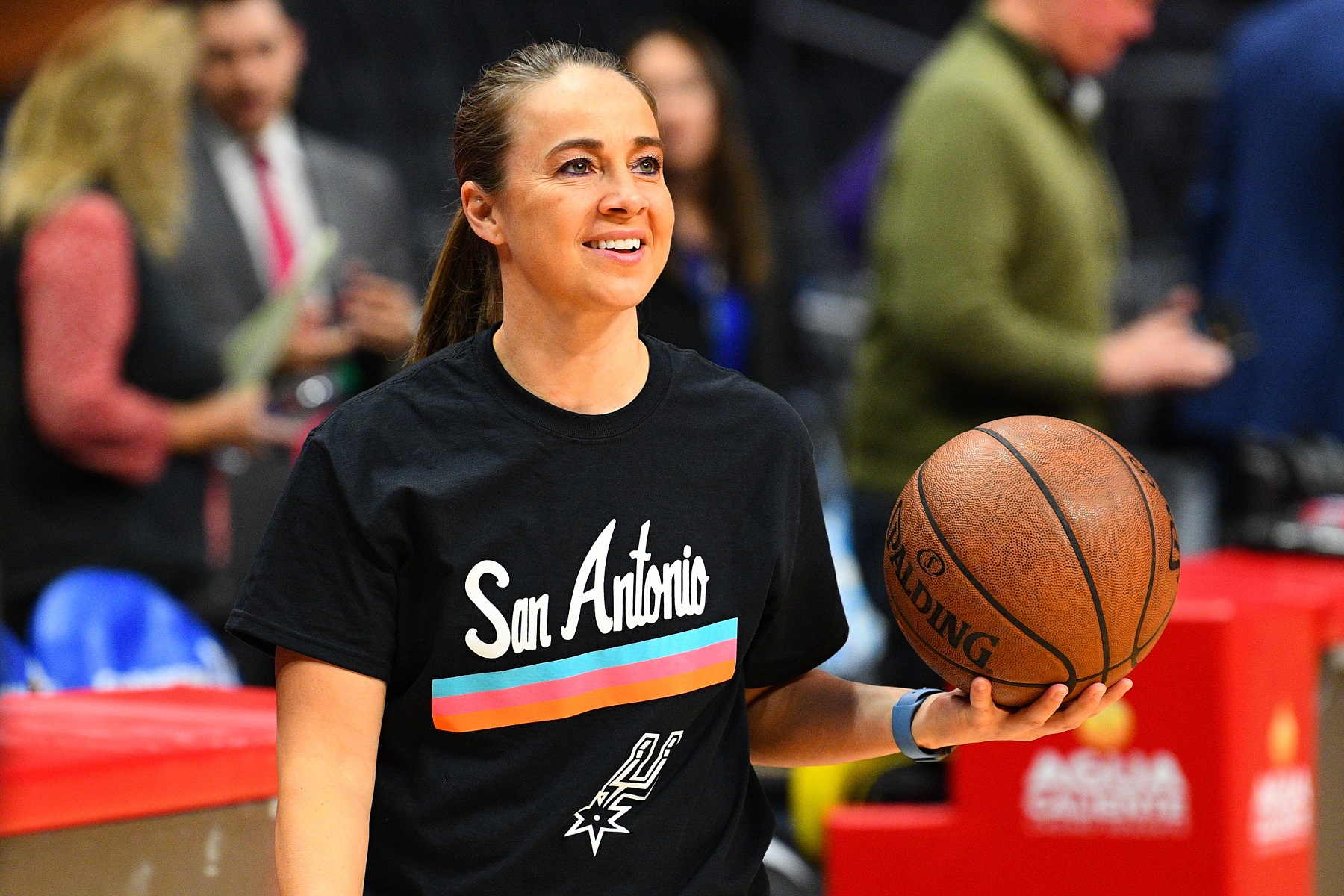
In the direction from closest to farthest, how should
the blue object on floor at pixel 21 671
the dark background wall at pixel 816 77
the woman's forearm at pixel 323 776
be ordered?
the woman's forearm at pixel 323 776, the blue object on floor at pixel 21 671, the dark background wall at pixel 816 77

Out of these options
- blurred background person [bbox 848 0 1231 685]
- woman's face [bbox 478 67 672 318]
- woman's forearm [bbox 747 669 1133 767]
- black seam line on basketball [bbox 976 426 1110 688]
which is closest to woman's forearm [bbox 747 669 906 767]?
woman's forearm [bbox 747 669 1133 767]

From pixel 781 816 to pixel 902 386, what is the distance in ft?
5.26

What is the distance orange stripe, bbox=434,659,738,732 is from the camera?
1756 millimetres

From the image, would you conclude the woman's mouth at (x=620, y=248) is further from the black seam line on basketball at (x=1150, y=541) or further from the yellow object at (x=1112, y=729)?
the yellow object at (x=1112, y=729)

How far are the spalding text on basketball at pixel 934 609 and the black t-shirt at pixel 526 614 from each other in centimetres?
17

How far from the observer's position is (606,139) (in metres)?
1.82

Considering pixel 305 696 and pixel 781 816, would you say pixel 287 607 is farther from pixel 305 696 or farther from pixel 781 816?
pixel 781 816

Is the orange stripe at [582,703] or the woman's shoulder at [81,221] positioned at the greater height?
the woman's shoulder at [81,221]

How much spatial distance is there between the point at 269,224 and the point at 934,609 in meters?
3.05

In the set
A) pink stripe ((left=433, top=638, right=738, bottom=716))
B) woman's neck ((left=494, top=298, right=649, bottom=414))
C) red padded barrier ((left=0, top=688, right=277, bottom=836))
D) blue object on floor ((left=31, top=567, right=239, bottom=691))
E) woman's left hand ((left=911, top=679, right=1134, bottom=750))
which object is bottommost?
blue object on floor ((left=31, top=567, right=239, bottom=691))

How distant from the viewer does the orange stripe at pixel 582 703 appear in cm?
176

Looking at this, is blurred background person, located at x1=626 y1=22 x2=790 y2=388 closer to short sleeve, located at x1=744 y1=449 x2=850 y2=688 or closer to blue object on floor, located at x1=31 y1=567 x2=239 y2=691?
blue object on floor, located at x1=31 y1=567 x2=239 y2=691

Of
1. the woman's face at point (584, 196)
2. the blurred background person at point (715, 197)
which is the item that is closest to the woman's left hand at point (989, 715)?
the woman's face at point (584, 196)

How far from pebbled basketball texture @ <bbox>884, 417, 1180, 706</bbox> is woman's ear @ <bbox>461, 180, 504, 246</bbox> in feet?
1.94
